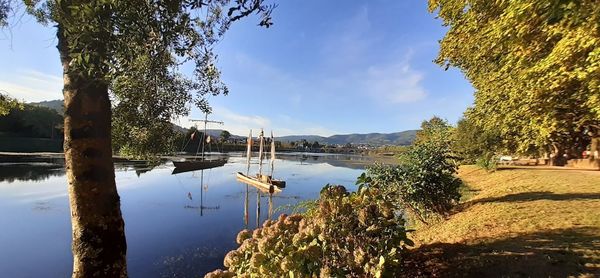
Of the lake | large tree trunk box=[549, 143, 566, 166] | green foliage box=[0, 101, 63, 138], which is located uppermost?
green foliage box=[0, 101, 63, 138]

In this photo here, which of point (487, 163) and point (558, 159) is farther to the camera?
point (558, 159)

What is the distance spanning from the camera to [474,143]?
31719mm

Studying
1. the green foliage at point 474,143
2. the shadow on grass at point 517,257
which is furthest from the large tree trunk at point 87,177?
the green foliage at point 474,143

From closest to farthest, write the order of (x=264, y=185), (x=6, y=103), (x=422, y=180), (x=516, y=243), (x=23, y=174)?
(x=516, y=243)
(x=6, y=103)
(x=422, y=180)
(x=264, y=185)
(x=23, y=174)

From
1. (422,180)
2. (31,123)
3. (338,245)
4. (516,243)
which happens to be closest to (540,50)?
(516,243)

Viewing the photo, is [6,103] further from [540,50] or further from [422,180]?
[540,50]

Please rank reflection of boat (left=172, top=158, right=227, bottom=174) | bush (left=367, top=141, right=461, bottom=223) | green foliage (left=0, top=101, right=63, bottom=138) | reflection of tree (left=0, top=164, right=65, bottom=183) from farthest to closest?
green foliage (left=0, top=101, right=63, bottom=138)
reflection of boat (left=172, top=158, right=227, bottom=174)
reflection of tree (left=0, top=164, right=65, bottom=183)
bush (left=367, top=141, right=461, bottom=223)

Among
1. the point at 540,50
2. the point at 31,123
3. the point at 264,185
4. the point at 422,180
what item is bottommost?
the point at 264,185

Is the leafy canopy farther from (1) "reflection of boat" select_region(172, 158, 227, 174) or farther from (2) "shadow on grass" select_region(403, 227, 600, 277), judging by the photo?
(1) "reflection of boat" select_region(172, 158, 227, 174)

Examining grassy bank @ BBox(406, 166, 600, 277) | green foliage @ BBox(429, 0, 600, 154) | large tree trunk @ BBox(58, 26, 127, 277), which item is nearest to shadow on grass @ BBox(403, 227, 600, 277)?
grassy bank @ BBox(406, 166, 600, 277)

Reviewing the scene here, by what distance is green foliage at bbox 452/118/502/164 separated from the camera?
30.4 meters

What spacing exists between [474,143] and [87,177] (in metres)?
33.4

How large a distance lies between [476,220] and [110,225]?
26.9 feet

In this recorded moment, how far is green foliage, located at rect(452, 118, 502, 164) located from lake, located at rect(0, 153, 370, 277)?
14.3 m
